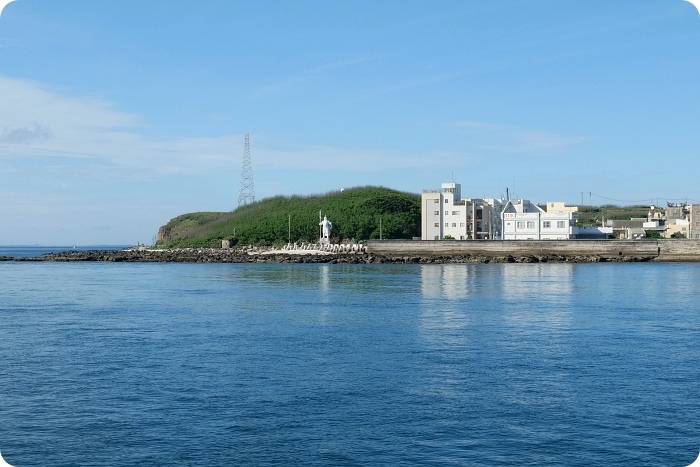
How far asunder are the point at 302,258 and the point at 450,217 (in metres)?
17.4

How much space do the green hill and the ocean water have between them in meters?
55.3

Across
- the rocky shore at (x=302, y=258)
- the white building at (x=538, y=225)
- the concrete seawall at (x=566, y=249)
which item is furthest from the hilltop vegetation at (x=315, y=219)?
the white building at (x=538, y=225)

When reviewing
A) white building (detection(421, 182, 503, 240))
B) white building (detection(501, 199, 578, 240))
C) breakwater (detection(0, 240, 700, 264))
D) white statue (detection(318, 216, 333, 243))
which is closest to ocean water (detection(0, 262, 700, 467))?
breakwater (detection(0, 240, 700, 264))

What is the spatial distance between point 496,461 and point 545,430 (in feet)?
6.35

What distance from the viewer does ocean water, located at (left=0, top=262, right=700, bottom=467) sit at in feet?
39.3

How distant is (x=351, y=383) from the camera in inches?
633

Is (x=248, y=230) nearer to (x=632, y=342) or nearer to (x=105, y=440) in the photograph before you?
(x=632, y=342)

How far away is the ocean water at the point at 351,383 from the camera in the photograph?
1199cm

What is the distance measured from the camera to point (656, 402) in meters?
14.4

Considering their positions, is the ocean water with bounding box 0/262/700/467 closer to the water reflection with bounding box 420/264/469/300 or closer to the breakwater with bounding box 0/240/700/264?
the water reflection with bounding box 420/264/469/300

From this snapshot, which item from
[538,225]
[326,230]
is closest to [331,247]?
[326,230]

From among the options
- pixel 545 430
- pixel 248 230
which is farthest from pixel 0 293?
pixel 248 230

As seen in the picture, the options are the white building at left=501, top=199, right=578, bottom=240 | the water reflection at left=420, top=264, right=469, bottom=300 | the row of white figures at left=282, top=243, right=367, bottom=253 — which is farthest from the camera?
the row of white figures at left=282, top=243, right=367, bottom=253

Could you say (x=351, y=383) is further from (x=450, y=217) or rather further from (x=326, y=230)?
(x=326, y=230)
